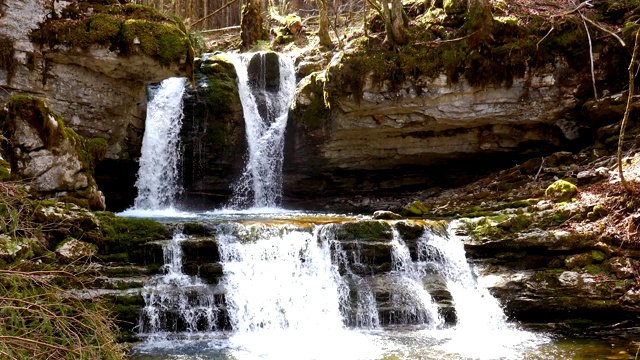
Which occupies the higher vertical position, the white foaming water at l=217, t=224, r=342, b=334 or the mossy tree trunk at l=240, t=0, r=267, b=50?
the mossy tree trunk at l=240, t=0, r=267, b=50

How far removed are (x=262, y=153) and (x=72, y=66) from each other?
5481 millimetres

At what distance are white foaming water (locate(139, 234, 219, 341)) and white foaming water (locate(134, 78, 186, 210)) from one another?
6294 millimetres

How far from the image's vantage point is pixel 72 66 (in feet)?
37.2

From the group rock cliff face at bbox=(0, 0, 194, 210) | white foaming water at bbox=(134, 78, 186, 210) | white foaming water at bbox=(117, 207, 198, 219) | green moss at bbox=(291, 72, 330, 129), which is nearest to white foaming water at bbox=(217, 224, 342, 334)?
white foaming water at bbox=(117, 207, 198, 219)

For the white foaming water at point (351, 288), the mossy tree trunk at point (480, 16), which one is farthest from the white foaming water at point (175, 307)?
the mossy tree trunk at point (480, 16)

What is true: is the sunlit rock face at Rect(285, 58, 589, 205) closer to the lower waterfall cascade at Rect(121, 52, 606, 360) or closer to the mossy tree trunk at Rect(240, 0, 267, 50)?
the lower waterfall cascade at Rect(121, 52, 606, 360)

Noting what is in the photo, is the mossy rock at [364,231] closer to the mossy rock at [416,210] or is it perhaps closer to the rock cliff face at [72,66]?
the mossy rock at [416,210]

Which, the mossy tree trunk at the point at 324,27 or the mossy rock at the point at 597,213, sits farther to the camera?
the mossy tree trunk at the point at 324,27

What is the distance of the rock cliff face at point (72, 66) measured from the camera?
34.7 feet

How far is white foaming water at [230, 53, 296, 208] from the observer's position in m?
14.8

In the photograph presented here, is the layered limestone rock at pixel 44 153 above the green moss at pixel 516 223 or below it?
above

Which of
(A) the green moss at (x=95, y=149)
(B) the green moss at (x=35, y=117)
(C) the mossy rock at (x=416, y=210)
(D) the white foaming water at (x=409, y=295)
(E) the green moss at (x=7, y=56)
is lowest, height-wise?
(D) the white foaming water at (x=409, y=295)

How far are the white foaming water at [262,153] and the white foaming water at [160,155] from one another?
188 cm

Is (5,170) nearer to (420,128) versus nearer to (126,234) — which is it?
→ (126,234)
